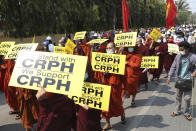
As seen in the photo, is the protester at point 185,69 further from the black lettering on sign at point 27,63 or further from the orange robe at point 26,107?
the black lettering on sign at point 27,63

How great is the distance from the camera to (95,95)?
11.3 ft

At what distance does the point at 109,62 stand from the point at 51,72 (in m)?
2.01

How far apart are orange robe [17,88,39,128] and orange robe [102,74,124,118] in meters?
1.41

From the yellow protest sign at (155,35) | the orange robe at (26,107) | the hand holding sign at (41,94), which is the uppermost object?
the yellow protest sign at (155,35)

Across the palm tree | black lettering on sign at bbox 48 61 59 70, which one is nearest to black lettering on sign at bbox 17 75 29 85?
black lettering on sign at bbox 48 61 59 70

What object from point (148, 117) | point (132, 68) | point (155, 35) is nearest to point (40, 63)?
point (148, 117)

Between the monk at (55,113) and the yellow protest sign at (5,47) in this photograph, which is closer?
the monk at (55,113)

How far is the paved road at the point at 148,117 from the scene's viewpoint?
487 cm

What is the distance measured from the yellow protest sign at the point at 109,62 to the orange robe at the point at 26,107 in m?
1.38

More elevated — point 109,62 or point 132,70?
point 109,62

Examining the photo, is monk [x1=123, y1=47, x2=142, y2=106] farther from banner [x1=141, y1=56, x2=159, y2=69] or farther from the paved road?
banner [x1=141, y1=56, x2=159, y2=69]

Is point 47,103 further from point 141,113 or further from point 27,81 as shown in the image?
point 141,113

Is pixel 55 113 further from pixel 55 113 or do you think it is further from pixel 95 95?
pixel 95 95

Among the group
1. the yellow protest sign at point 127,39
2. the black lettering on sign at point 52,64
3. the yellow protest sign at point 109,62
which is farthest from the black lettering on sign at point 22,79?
the yellow protest sign at point 127,39
